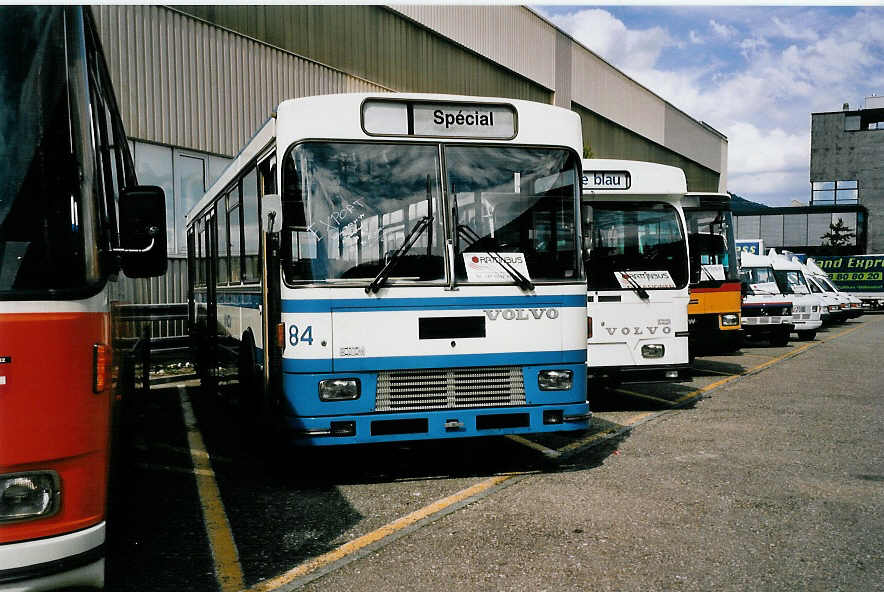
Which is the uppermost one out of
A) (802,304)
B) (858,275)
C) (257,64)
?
(257,64)

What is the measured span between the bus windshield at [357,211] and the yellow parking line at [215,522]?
5.81 ft

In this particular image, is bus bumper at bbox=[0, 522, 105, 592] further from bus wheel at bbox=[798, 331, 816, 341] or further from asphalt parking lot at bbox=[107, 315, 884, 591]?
bus wheel at bbox=[798, 331, 816, 341]

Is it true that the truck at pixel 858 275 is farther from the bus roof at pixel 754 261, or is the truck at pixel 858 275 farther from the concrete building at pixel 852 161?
the concrete building at pixel 852 161

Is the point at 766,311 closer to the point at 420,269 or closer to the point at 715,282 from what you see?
the point at 715,282

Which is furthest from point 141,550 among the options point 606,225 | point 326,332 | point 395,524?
point 606,225

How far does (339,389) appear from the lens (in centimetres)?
587

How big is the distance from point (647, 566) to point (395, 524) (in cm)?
164

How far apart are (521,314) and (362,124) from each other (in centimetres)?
190

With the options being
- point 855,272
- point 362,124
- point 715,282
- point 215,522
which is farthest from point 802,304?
point 855,272

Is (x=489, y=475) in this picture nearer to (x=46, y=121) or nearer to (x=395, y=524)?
(x=395, y=524)

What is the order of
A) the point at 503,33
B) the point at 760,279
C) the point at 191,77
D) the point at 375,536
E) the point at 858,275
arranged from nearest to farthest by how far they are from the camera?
the point at 375,536, the point at 191,77, the point at 760,279, the point at 503,33, the point at 858,275

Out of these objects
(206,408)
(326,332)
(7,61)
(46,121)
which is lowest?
(206,408)

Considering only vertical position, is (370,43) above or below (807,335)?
above

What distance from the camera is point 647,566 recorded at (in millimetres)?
4344
